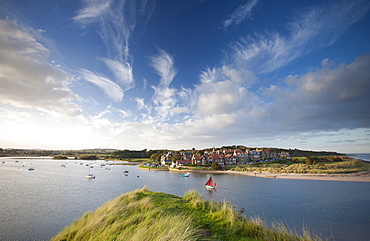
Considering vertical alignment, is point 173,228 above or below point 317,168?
below

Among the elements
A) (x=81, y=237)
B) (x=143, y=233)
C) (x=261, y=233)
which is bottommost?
(x=81, y=237)

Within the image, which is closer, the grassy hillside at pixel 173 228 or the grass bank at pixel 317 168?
the grassy hillside at pixel 173 228

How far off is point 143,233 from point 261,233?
4.86 meters

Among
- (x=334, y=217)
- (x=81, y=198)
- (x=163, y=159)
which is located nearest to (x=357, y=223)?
(x=334, y=217)

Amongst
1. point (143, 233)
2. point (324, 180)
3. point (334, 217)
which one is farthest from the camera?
point (324, 180)

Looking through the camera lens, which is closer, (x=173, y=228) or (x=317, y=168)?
(x=173, y=228)

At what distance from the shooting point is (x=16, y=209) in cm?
1914

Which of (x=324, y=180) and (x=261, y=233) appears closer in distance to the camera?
(x=261, y=233)

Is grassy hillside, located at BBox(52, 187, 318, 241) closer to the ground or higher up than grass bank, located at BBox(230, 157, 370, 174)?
closer to the ground

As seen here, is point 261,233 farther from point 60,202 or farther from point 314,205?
point 60,202

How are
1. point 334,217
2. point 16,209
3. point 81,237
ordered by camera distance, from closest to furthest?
point 81,237 < point 334,217 < point 16,209

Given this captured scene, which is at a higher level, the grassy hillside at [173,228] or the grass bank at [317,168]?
the grass bank at [317,168]

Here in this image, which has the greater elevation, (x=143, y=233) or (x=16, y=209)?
(x=143, y=233)

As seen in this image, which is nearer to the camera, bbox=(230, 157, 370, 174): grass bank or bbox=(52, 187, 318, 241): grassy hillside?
bbox=(52, 187, 318, 241): grassy hillside
